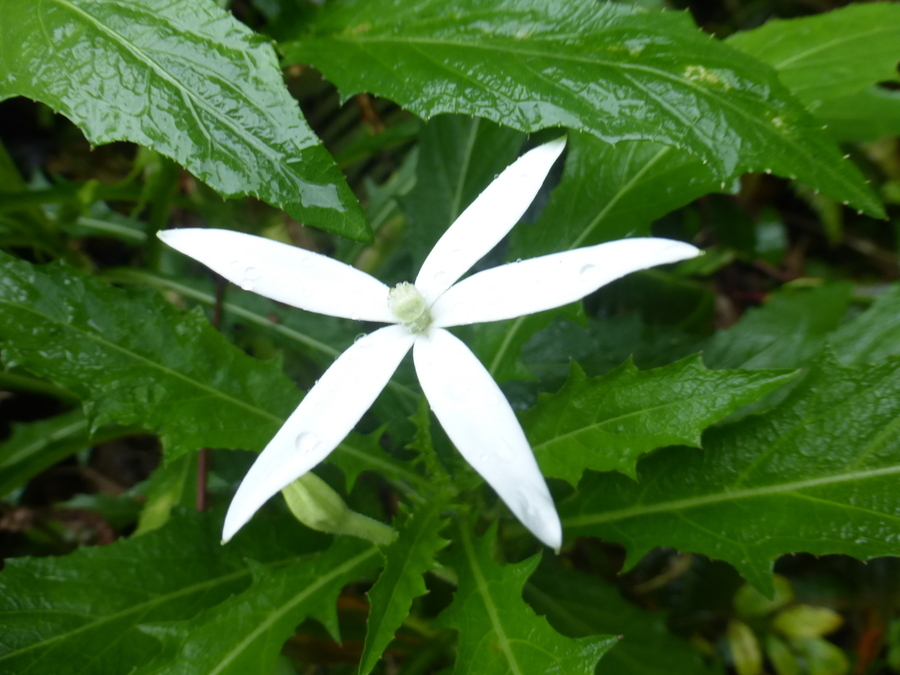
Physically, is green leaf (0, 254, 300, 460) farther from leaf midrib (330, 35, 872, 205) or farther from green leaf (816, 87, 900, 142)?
green leaf (816, 87, 900, 142)

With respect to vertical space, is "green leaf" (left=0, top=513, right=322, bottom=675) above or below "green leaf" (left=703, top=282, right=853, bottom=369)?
below

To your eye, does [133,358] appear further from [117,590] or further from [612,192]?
[612,192]

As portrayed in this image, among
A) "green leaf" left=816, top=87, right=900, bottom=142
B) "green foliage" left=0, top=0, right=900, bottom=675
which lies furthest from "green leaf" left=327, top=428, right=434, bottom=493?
"green leaf" left=816, top=87, right=900, bottom=142

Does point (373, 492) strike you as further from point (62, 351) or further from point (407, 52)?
point (407, 52)

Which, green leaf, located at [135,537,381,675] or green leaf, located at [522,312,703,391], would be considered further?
green leaf, located at [522,312,703,391]

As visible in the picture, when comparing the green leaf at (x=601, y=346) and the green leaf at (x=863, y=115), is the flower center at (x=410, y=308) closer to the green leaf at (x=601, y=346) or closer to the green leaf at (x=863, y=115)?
the green leaf at (x=601, y=346)

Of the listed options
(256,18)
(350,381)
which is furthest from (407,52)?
(256,18)
